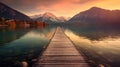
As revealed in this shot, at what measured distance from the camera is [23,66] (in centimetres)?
1122

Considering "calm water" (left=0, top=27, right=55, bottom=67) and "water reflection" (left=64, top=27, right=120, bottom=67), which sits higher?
"calm water" (left=0, top=27, right=55, bottom=67)

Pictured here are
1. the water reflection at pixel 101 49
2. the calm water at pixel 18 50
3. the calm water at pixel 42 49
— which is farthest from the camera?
the water reflection at pixel 101 49

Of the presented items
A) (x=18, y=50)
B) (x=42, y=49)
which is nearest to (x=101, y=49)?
(x=42, y=49)

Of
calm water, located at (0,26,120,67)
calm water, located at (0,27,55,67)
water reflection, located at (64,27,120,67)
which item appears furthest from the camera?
water reflection, located at (64,27,120,67)

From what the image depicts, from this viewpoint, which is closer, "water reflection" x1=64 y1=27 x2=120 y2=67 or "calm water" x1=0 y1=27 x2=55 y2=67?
"calm water" x1=0 y1=27 x2=55 y2=67

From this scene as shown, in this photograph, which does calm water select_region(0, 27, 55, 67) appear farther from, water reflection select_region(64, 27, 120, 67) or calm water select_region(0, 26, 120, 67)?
water reflection select_region(64, 27, 120, 67)

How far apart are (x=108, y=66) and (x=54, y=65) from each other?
8594 mm

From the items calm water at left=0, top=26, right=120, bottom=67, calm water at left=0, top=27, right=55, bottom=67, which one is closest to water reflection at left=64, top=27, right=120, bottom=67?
calm water at left=0, top=26, right=120, bottom=67

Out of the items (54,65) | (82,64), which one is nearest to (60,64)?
(54,65)

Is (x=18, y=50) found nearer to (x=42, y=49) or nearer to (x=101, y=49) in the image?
(x=42, y=49)

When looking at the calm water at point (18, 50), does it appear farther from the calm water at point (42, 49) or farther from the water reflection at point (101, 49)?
the water reflection at point (101, 49)

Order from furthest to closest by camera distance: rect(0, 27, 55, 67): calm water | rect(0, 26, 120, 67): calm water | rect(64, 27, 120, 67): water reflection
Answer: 1. rect(64, 27, 120, 67): water reflection
2. rect(0, 26, 120, 67): calm water
3. rect(0, 27, 55, 67): calm water

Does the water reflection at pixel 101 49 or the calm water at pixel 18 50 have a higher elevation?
the calm water at pixel 18 50

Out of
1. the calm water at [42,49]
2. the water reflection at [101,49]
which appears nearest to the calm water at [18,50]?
the calm water at [42,49]
